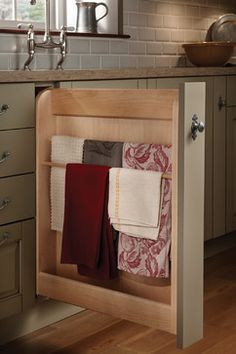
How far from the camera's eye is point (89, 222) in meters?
2.59

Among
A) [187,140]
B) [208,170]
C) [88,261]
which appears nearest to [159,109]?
[187,140]

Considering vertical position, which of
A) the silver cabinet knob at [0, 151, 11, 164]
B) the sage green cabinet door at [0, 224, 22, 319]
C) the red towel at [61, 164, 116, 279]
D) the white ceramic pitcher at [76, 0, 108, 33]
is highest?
the white ceramic pitcher at [76, 0, 108, 33]

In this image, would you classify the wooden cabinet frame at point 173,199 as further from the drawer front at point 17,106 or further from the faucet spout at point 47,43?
the faucet spout at point 47,43

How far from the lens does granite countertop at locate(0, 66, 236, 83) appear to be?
109 inches

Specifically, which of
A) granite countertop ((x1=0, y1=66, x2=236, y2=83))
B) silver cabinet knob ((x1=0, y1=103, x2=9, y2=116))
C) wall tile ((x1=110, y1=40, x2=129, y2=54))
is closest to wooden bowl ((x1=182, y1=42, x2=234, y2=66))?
granite countertop ((x1=0, y1=66, x2=236, y2=83))

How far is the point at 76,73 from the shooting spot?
3.09 m

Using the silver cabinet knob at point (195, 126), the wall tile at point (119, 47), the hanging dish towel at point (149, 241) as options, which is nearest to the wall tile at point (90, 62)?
the wall tile at point (119, 47)

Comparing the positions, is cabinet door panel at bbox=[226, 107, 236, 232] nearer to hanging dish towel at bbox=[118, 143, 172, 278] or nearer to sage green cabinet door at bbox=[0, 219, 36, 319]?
sage green cabinet door at bbox=[0, 219, 36, 319]

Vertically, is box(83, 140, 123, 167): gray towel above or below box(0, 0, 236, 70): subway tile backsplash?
below

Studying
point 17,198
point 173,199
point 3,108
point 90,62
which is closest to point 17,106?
point 3,108

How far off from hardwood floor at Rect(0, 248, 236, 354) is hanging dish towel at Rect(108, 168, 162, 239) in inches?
24.4

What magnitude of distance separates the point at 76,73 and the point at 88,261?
850 mm

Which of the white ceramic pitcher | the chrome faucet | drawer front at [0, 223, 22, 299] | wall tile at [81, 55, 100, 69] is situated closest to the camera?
drawer front at [0, 223, 22, 299]

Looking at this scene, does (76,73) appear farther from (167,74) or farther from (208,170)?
(208,170)
